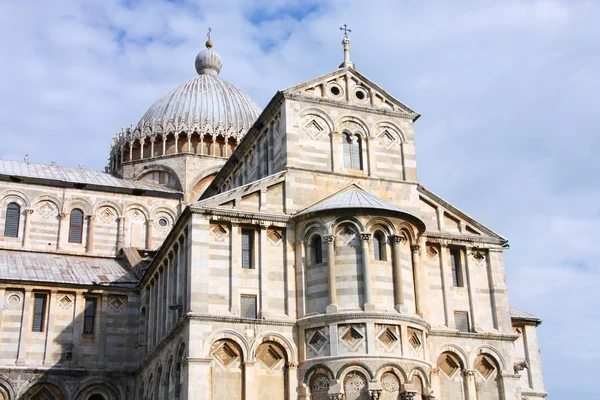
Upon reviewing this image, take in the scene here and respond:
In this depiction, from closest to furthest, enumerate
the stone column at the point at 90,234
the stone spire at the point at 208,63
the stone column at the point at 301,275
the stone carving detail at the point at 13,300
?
the stone column at the point at 301,275 < the stone carving detail at the point at 13,300 < the stone column at the point at 90,234 < the stone spire at the point at 208,63

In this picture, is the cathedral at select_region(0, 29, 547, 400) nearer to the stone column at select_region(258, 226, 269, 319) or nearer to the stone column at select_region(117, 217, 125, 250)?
the stone column at select_region(258, 226, 269, 319)

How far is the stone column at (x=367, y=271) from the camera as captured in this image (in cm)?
2664

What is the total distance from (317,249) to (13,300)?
14.8m

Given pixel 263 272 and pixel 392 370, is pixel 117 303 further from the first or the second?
pixel 392 370

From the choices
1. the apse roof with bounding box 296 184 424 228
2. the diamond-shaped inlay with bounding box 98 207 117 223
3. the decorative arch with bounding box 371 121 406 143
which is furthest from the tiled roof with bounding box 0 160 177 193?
the apse roof with bounding box 296 184 424 228

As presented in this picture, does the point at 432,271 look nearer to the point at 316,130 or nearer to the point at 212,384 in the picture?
the point at 316,130

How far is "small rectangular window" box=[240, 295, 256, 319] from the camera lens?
89.4 ft

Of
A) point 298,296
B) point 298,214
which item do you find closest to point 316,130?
point 298,214

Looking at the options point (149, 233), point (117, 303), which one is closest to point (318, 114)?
point (117, 303)

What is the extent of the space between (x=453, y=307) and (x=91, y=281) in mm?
16463

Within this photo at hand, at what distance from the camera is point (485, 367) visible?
3025cm

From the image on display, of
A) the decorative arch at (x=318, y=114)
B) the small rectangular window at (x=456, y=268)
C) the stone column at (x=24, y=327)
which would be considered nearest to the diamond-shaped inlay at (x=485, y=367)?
the small rectangular window at (x=456, y=268)

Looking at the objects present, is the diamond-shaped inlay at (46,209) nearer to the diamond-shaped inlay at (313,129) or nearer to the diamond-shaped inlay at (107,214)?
the diamond-shaped inlay at (107,214)

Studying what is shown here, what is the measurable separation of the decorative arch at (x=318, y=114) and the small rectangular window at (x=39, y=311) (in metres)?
14.4
